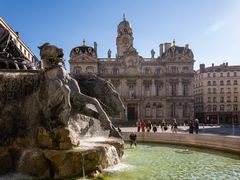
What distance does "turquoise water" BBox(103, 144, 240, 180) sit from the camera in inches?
353

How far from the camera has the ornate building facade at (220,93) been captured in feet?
212

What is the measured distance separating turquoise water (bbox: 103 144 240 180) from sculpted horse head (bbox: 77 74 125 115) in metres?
2.24

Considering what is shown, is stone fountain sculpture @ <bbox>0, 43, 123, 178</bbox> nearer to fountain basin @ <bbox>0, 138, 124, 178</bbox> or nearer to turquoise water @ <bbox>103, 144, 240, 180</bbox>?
fountain basin @ <bbox>0, 138, 124, 178</bbox>

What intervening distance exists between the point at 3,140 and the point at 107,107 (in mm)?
5007

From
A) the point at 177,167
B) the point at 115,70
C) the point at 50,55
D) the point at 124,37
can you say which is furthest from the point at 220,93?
the point at 50,55

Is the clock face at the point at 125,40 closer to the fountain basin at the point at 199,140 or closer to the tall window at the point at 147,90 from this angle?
the tall window at the point at 147,90

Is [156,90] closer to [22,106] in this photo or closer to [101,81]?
[101,81]

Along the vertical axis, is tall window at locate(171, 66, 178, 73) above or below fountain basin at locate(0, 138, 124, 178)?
above

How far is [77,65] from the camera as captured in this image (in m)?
53.8

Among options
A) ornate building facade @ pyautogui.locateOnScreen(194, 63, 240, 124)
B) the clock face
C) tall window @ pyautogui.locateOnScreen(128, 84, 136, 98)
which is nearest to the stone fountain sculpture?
tall window @ pyautogui.locateOnScreen(128, 84, 136, 98)

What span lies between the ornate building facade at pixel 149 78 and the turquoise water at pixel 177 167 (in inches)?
1614

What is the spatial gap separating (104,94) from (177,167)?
4.51m

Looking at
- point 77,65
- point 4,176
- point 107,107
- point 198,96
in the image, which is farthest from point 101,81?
point 198,96

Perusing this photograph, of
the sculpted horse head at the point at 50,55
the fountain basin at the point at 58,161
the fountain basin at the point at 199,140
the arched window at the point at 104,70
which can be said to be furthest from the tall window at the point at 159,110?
the fountain basin at the point at 58,161
